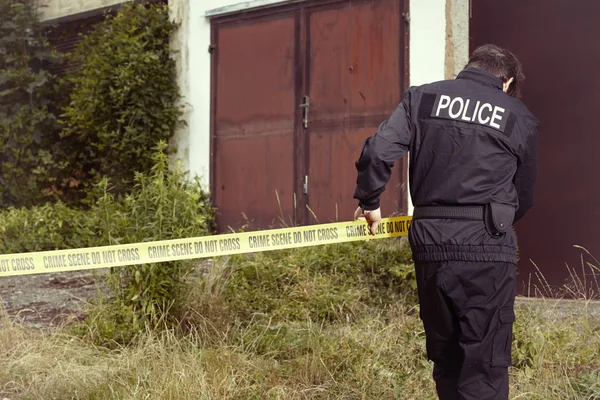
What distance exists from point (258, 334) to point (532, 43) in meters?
3.74

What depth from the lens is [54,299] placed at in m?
6.33

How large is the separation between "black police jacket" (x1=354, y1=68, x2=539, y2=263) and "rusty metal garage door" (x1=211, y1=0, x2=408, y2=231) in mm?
4131

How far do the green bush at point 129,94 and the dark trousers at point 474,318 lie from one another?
6.29m

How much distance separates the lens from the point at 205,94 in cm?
927

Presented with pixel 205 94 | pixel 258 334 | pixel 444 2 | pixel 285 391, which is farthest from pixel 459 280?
pixel 205 94

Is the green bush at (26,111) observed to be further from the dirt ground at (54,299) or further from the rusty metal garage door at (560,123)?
the rusty metal garage door at (560,123)

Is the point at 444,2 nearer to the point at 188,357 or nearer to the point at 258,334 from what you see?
the point at 258,334

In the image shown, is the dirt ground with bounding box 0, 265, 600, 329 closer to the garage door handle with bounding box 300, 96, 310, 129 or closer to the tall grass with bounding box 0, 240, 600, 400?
the tall grass with bounding box 0, 240, 600, 400

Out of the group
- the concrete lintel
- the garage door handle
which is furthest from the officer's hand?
the concrete lintel

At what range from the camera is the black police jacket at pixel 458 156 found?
10.8 ft

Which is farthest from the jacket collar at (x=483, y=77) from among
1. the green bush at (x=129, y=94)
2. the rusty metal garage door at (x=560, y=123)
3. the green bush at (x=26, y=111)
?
the green bush at (x=26, y=111)

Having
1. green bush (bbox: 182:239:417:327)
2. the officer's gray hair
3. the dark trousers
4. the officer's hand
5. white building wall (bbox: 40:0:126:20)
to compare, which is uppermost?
white building wall (bbox: 40:0:126:20)

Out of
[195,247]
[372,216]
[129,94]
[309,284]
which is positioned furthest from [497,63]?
[129,94]

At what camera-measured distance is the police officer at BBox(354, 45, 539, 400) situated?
3260 mm
